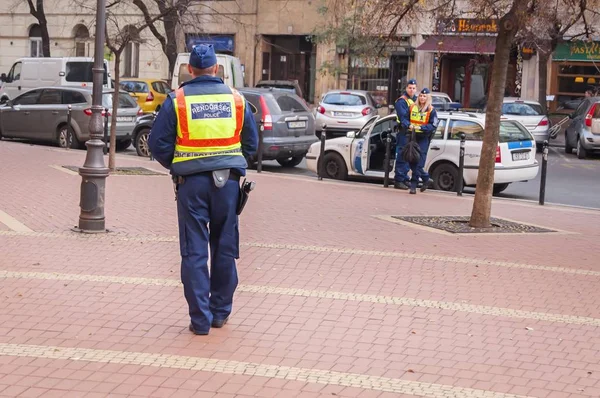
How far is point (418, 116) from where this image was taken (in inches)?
634

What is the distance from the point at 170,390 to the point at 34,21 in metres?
45.1

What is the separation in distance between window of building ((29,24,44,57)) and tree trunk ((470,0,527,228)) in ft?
129

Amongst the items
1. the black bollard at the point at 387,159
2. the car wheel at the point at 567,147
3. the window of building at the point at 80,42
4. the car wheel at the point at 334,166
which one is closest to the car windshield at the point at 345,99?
the car wheel at the point at 567,147

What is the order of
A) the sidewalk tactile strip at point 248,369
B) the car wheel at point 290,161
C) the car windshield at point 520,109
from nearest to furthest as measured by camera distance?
the sidewalk tactile strip at point 248,369 → the car wheel at point 290,161 → the car windshield at point 520,109

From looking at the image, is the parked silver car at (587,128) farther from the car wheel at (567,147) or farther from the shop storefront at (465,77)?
the shop storefront at (465,77)

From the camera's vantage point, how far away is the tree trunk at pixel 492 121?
40.4ft

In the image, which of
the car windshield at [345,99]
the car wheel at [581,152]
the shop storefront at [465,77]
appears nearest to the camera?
the car wheel at [581,152]

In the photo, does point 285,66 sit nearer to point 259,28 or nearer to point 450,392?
point 259,28

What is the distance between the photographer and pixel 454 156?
17.2 meters

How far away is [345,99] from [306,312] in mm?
23535

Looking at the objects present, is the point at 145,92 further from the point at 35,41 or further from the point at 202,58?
the point at 202,58

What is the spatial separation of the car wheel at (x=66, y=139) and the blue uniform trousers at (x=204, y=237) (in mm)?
16675

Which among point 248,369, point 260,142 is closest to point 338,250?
point 248,369

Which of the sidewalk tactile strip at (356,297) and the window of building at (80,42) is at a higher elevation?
the window of building at (80,42)
